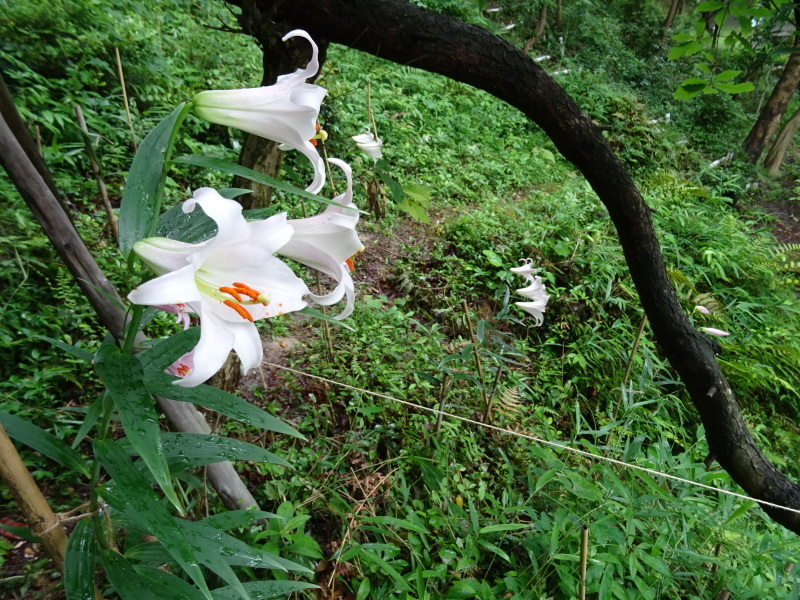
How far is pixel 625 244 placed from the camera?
144cm

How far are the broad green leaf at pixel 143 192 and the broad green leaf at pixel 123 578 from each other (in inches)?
15.9

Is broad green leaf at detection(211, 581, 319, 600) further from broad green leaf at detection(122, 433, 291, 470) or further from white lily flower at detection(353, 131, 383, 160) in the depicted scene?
white lily flower at detection(353, 131, 383, 160)

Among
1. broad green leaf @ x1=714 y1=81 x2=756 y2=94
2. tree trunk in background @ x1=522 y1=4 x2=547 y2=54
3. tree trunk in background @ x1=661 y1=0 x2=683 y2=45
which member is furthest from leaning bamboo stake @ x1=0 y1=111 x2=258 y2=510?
tree trunk in background @ x1=661 y1=0 x2=683 y2=45

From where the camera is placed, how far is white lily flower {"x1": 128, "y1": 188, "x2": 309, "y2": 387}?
39 cm

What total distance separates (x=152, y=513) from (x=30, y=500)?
175 millimetres

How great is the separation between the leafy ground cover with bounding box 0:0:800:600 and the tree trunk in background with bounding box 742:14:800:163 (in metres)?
2.46

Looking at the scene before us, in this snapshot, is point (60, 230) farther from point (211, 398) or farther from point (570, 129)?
point (570, 129)

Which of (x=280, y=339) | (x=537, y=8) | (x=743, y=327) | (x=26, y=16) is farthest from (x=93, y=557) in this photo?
(x=537, y=8)

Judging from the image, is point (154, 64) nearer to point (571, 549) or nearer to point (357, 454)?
point (357, 454)

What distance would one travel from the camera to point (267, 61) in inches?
47.2

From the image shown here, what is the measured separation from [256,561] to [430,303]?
5.63 feet

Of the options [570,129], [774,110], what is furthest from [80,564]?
[774,110]

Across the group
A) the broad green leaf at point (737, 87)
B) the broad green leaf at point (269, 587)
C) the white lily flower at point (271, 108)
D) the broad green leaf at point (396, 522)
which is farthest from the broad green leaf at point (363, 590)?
the broad green leaf at point (737, 87)

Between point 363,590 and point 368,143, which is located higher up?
point 368,143
